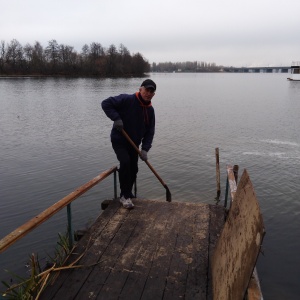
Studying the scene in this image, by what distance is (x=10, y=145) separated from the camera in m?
16.2

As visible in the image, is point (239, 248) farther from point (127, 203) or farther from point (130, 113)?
point (130, 113)

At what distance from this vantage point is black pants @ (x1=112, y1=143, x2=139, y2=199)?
18.2ft

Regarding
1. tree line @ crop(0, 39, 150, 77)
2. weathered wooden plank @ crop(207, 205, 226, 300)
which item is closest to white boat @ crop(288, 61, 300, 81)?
tree line @ crop(0, 39, 150, 77)

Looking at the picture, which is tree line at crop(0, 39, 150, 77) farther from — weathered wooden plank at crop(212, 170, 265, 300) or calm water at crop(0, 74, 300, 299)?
weathered wooden plank at crop(212, 170, 265, 300)

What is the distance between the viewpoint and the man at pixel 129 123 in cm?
532

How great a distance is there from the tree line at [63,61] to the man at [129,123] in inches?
4024

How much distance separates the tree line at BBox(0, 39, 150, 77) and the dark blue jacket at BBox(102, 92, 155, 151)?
102 meters

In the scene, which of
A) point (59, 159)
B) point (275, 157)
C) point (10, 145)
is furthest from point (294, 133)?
point (10, 145)

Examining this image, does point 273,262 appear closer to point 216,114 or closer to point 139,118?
point 139,118

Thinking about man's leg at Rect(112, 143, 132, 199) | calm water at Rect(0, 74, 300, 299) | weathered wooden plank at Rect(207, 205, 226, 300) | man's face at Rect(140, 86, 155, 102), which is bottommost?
calm water at Rect(0, 74, 300, 299)

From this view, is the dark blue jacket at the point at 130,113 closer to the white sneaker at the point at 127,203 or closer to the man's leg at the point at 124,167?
the man's leg at the point at 124,167

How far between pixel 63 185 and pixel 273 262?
23.6ft

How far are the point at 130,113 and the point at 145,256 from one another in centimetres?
242

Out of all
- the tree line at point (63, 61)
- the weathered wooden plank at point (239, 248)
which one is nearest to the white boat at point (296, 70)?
the tree line at point (63, 61)
